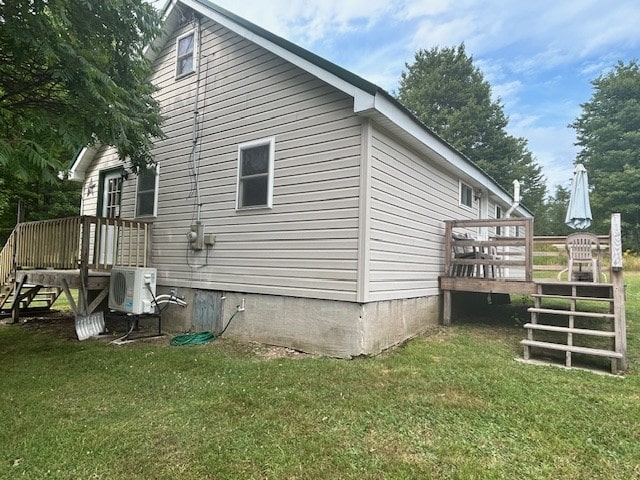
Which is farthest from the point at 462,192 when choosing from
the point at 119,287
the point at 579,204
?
the point at 119,287

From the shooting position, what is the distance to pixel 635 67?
101 ft

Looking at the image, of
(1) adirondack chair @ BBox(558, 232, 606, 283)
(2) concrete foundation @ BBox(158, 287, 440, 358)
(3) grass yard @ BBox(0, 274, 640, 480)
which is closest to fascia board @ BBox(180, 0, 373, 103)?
(2) concrete foundation @ BBox(158, 287, 440, 358)

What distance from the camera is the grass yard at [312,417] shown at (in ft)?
8.74

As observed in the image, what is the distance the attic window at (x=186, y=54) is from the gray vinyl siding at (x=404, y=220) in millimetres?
4813

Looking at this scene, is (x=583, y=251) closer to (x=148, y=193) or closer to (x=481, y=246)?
(x=481, y=246)

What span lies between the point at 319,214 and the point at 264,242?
45.5 inches

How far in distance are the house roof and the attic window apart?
1.51 feet

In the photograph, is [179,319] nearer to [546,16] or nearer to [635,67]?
[546,16]

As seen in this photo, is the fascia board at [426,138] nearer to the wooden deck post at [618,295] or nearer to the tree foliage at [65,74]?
the wooden deck post at [618,295]

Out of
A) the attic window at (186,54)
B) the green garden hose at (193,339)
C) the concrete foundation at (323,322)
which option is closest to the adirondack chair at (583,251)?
the concrete foundation at (323,322)

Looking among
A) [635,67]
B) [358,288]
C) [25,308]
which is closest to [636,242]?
[635,67]

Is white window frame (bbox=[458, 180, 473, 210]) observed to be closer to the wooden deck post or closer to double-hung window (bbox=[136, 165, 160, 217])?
the wooden deck post

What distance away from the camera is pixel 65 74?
4.68m

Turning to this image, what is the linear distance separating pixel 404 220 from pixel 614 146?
103 feet
